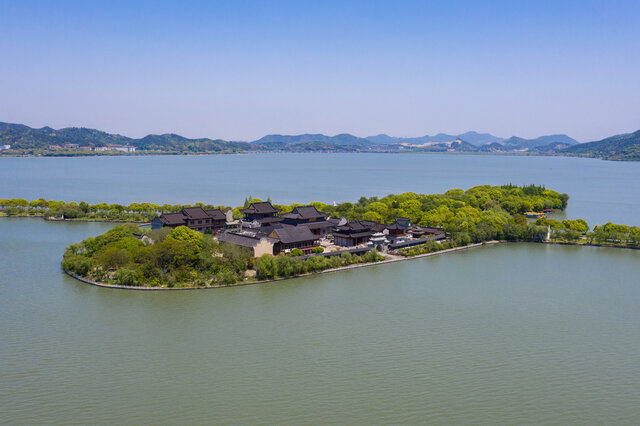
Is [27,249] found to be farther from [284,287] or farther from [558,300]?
[558,300]

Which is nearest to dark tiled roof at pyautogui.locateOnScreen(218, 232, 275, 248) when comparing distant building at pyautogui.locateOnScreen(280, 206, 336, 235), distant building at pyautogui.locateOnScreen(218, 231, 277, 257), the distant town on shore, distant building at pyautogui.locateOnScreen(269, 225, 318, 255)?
distant building at pyautogui.locateOnScreen(218, 231, 277, 257)

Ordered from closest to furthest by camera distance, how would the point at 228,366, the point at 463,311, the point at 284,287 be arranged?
the point at 228,366, the point at 463,311, the point at 284,287

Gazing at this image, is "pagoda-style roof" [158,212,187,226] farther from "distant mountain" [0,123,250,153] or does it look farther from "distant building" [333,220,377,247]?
"distant mountain" [0,123,250,153]

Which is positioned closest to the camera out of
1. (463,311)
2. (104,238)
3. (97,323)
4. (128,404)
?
(128,404)

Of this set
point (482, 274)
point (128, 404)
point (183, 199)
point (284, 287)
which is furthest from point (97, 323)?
point (183, 199)

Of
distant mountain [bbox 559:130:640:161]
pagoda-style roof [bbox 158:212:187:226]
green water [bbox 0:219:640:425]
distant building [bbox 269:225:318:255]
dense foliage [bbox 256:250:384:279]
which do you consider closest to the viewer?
green water [bbox 0:219:640:425]

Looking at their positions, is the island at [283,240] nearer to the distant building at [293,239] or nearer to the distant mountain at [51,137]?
the distant building at [293,239]
